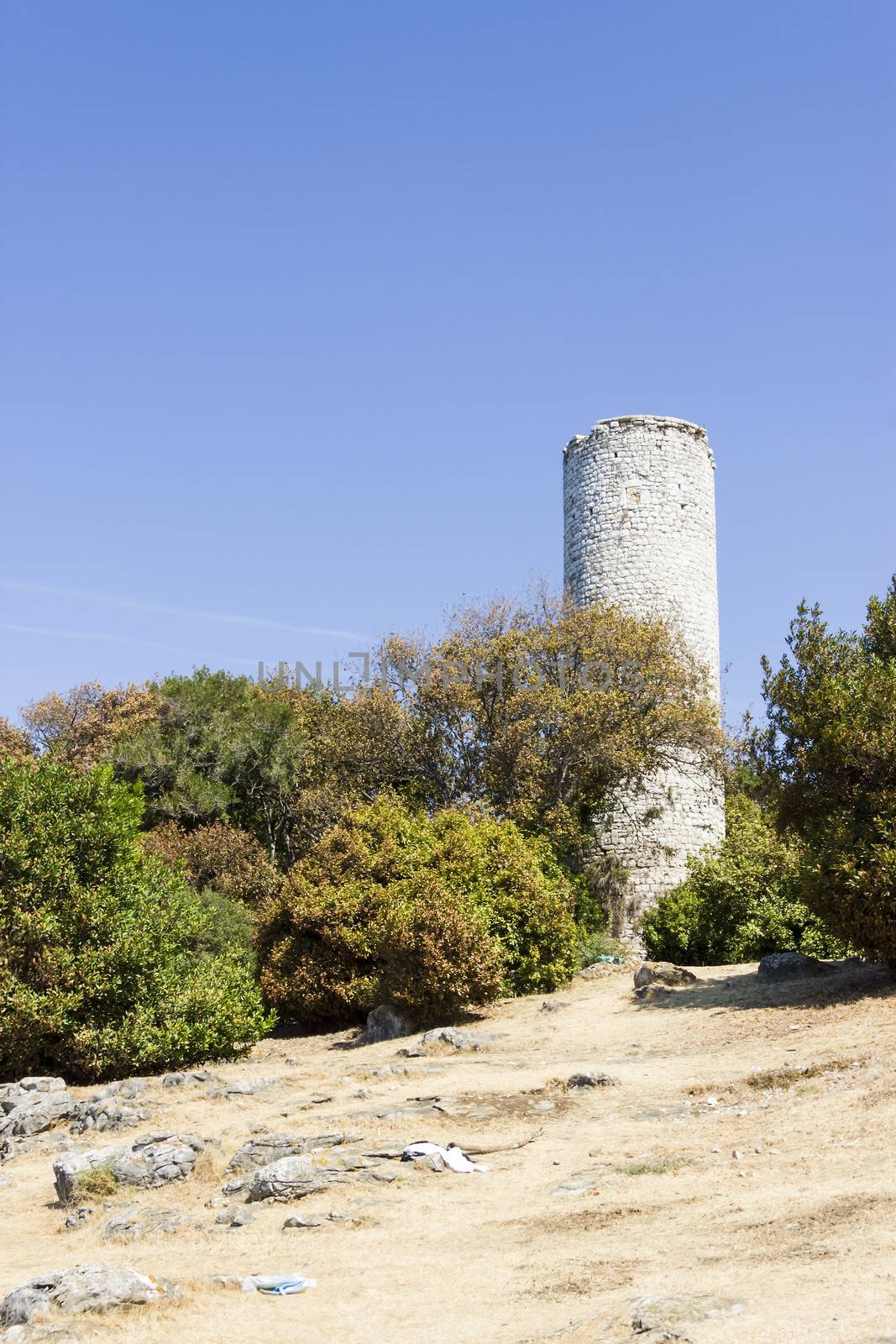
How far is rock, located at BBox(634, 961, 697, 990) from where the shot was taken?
17.5 m

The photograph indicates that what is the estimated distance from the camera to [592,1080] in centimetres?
1197

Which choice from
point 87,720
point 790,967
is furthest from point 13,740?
point 790,967

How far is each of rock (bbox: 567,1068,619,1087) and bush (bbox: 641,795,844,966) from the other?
854 centimetres

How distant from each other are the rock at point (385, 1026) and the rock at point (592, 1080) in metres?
5.19

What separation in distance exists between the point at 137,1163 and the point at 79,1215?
0.83 m

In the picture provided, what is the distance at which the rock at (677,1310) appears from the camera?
5680mm

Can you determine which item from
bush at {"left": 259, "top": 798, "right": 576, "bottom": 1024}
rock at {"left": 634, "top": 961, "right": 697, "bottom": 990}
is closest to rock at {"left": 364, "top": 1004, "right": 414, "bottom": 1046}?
bush at {"left": 259, "top": 798, "right": 576, "bottom": 1024}

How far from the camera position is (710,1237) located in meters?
7.15

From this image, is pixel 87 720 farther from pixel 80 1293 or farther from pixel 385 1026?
pixel 80 1293

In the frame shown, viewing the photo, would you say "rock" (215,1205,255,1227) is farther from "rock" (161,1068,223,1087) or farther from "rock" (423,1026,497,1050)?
"rock" (423,1026,497,1050)

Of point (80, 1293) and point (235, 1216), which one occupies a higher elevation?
point (80, 1293)

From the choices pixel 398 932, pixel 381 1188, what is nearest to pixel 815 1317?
pixel 381 1188

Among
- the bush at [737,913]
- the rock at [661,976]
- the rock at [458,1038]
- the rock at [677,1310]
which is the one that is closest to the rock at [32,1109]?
the rock at [458,1038]

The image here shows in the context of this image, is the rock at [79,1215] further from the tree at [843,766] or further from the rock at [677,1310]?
the tree at [843,766]
